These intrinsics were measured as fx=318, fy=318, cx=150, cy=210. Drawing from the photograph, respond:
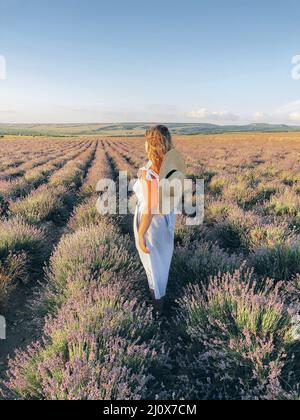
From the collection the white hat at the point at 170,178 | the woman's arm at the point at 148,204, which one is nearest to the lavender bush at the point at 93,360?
the woman's arm at the point at 148,204

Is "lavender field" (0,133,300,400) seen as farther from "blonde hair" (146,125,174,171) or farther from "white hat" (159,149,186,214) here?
"blonde hair" (146,125,174,171)

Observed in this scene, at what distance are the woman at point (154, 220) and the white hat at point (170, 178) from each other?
5 centimetres

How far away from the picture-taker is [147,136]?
10.5ft

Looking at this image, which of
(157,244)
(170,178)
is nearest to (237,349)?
(157,244)

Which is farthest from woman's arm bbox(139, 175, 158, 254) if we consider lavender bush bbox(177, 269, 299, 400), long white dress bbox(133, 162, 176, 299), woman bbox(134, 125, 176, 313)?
lavender bush bbox(177, 269, 299, 400)

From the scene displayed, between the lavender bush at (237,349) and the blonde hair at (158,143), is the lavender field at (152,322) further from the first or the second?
the blonde hair at (158,143)

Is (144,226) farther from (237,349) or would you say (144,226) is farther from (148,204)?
(237,349)

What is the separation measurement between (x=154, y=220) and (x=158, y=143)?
0.83 meters

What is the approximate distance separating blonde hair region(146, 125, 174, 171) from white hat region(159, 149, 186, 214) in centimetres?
6

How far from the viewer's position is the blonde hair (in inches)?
122

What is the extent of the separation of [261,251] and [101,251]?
233 centimetres

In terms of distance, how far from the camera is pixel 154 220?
11.3 feet
